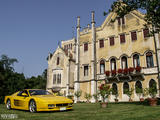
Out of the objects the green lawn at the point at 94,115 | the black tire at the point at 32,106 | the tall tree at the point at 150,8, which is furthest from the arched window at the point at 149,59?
the black tire at the point at 32,106

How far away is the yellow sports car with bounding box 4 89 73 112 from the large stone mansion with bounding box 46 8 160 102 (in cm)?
1797

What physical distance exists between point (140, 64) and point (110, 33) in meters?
8.11

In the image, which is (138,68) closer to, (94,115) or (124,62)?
(124,62)

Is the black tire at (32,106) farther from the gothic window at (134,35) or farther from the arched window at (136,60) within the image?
the gothic window at (134,35)

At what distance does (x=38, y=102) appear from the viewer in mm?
8680

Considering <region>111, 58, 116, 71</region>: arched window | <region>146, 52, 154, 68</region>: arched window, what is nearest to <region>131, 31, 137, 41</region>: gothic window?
<region>146, 52, 154, 68</region>: arched window

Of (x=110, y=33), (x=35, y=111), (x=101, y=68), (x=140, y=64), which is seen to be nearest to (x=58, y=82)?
(x=101, y=68)

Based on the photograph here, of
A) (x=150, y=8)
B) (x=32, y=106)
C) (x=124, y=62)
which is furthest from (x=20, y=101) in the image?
(x=124, y=62)

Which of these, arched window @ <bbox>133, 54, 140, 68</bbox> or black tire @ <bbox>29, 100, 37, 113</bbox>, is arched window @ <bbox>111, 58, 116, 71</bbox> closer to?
arched window @ <bbox>133, 54, 140, 68</bbox>

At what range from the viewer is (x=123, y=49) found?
27.8m

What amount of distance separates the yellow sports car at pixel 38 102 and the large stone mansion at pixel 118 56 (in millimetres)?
17971

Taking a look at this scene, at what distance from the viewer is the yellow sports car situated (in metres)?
8.63

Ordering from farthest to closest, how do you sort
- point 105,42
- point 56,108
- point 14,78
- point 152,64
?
1. point 14,78
2. point 105,42
3. point 152,64
4. point 56,108

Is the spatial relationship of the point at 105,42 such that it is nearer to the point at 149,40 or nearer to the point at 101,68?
the point at 101,68
